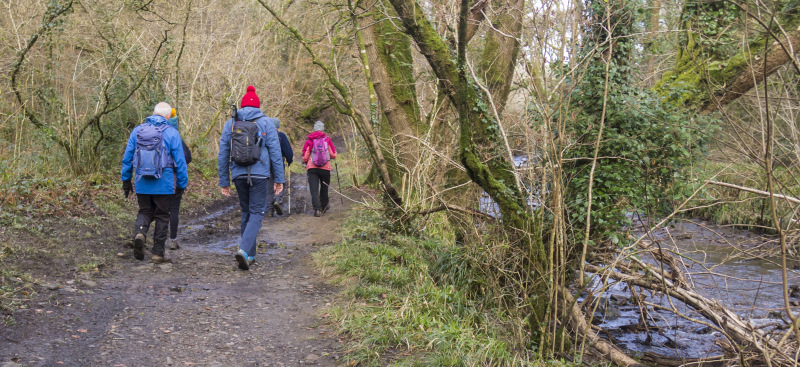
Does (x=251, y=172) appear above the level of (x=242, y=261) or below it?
above

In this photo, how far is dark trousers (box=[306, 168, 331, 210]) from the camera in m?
11.4

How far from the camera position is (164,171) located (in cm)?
665

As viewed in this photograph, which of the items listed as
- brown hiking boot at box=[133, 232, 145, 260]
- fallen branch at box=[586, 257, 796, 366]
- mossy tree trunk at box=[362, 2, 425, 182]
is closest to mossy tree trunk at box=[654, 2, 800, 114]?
fallen branch at box=[586, 257, 796, 366]

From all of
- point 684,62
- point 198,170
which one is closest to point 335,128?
point 198,170

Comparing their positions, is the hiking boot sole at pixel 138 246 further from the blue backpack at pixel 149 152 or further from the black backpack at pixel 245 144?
the black backpack at pixel 245 144

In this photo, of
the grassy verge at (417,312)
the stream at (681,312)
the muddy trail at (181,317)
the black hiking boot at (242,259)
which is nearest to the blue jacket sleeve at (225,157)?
the black hiking boot at (242,259)

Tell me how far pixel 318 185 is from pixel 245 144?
5128mm

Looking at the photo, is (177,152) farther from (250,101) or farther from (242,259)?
(242,259)

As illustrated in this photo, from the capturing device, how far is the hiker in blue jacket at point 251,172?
6.71m

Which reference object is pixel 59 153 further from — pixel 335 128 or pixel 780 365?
pixel 335 128

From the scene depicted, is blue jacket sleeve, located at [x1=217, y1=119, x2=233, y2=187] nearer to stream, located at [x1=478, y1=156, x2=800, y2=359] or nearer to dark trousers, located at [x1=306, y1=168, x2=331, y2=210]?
stream, located at [x1=478, y1=156, x2=800, y2=359]

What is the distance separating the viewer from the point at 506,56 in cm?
894

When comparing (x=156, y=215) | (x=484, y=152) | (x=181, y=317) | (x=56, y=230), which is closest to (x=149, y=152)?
(x=156, y=215)

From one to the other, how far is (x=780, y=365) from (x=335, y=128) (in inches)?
1111
